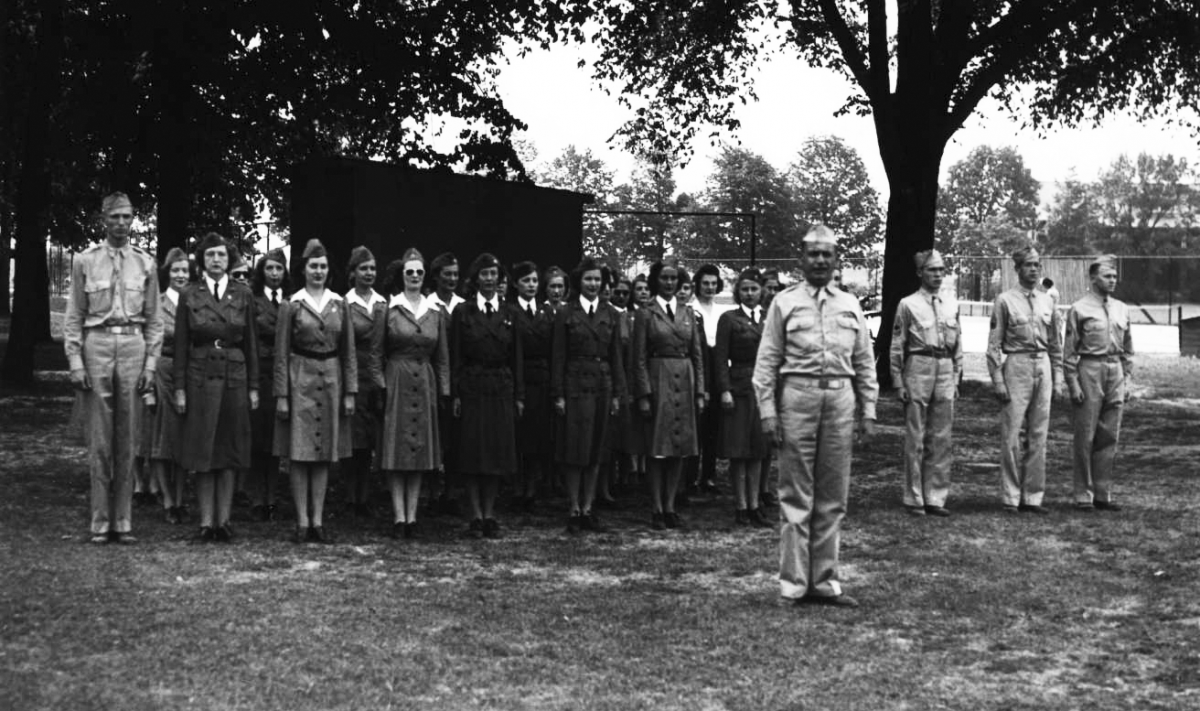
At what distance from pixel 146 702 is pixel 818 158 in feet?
307

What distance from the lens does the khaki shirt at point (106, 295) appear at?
9594mm

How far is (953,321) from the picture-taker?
1175 cm

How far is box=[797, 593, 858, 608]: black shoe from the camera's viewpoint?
7.99 m

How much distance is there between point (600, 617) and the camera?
7.62 m

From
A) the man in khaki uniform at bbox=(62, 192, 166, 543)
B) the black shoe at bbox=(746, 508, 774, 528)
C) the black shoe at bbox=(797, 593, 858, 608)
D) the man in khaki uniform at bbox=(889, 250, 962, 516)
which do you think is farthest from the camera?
the man in khaki uniform at bbox=(889, 250, 962, 516)

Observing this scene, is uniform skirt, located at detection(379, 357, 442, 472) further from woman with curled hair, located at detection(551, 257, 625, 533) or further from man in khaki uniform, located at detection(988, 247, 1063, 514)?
man in khaki uniform, located at detection(988, 247, 1063, 514)

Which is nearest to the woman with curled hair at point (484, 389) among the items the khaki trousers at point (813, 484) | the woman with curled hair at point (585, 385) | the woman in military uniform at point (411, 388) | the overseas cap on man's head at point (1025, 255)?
the woman in military uniform at point (411, 388)

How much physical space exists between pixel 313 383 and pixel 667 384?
2900 millimetres

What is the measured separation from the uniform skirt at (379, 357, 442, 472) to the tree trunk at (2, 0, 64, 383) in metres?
14.1

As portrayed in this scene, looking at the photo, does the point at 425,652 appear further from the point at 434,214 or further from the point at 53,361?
the point at 53,361

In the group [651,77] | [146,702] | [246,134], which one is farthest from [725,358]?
[651,77]

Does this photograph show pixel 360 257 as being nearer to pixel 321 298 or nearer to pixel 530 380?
pixel 321 298

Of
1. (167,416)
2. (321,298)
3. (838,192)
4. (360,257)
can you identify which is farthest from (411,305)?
(838,192)

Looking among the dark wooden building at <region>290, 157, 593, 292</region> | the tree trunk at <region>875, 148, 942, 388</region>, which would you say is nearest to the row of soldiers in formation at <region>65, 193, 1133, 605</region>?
the dark wooden building at <region>290, 157, 593, 292</region>
